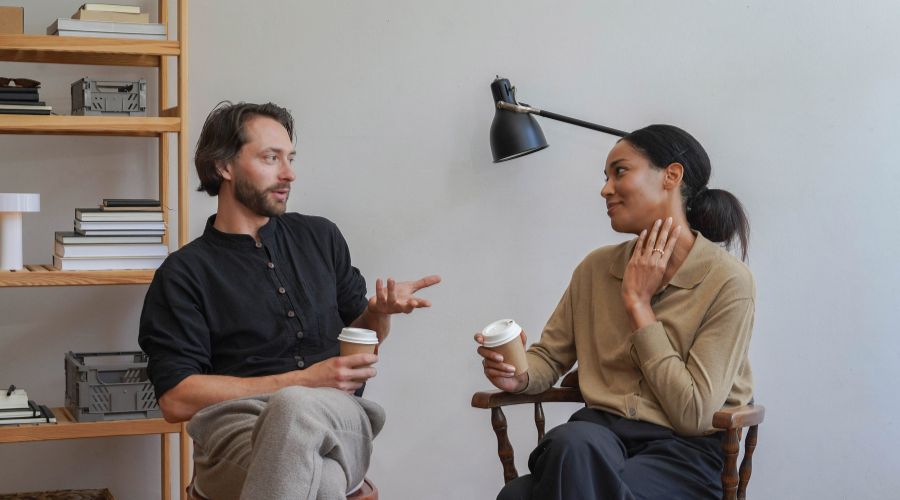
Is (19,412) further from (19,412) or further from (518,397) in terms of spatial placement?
(518,397)

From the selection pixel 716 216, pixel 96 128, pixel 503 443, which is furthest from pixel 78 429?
pixel 716 216

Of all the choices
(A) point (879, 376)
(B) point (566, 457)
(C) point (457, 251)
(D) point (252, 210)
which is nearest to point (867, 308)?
(A) point (879, 376)

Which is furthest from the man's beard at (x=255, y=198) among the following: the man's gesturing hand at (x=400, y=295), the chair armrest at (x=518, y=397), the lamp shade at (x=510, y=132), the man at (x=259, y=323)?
the lamp shade at (x=510, y=132)

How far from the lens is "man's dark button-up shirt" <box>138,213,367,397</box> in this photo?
7.43ft

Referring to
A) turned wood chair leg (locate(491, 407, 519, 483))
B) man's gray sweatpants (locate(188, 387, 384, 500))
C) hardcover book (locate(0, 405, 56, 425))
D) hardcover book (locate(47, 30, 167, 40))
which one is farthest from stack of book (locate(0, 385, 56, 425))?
turned wood chair leg (locate(491, 407, 519, 483))

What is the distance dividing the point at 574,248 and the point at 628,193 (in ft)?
3.26

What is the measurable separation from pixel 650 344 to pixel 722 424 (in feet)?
0.72

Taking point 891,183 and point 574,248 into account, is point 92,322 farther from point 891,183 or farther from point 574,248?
point 891,183

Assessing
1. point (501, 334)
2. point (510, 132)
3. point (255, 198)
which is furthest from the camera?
point (510, 132)

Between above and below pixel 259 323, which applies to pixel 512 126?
above

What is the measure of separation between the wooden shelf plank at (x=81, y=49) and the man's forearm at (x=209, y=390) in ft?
3.07

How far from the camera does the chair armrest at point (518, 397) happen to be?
235 centimetres

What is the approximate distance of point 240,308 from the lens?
7.68 feet

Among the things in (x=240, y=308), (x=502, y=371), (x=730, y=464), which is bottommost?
(x=730, y=464)
